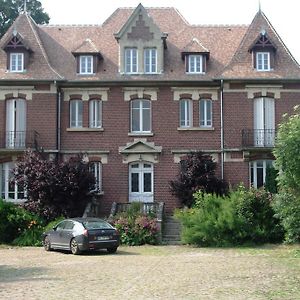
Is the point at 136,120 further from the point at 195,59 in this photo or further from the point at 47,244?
the point at 47,244

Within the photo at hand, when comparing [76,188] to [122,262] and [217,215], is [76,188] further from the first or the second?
[122,262]

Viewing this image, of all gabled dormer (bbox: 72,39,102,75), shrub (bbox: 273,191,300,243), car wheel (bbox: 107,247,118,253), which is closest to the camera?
car wheel (bbox: 107,247,118,253)

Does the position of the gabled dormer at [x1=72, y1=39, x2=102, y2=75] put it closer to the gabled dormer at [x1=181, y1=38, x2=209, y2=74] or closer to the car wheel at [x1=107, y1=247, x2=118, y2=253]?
the gabled dormer at [x1=181, y1=38, x2=209, y2=74]

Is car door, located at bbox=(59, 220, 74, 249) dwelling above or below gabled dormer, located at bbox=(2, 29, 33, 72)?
below

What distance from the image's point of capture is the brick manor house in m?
31.9

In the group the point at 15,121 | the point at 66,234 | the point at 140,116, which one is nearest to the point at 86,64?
the point at 140,116

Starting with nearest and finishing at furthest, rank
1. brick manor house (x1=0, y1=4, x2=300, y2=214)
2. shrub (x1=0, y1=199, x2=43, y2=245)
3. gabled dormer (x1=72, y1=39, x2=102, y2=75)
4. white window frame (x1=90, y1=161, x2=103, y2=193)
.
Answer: shrub (x1=0, y1=199, x2=43, y2=245), brick manor house (x1=0, y1=4, x2=300, y2=214), white window frame (x1=90, y1=161, x2=103, y2=193), gabled dormer (x1=72, y1=39, x2=102, y2=75)

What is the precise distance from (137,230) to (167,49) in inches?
474

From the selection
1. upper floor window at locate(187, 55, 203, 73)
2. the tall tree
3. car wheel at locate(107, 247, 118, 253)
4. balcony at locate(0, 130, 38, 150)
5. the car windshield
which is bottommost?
car wheel at locate(107, 247, 118, 253)

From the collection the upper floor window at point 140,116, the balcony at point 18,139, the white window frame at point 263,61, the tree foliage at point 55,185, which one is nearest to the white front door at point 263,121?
the white window frame at point 263,61

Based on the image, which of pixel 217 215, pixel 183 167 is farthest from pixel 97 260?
pixel 183 167

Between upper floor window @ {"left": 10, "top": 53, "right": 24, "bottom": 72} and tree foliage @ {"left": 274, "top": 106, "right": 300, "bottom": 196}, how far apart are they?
52.0 ft

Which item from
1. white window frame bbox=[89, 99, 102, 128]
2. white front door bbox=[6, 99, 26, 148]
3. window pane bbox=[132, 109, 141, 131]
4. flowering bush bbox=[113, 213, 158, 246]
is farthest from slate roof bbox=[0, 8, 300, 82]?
flowering bush bbox=[113, 213, 158, 246]

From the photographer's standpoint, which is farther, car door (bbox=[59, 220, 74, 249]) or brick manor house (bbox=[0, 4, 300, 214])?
brick manor house (bbox=[0, 4, 300, 214])
